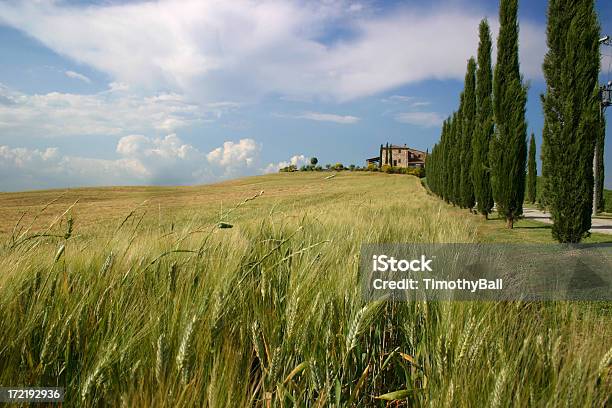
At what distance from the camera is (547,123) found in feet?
32.3

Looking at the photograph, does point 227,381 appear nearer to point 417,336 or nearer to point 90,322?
point 90,322

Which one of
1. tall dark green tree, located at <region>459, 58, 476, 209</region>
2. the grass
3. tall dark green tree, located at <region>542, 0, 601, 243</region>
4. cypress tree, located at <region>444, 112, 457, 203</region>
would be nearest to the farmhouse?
cypress tree, located at <region>444, 112, 457, 203</region>

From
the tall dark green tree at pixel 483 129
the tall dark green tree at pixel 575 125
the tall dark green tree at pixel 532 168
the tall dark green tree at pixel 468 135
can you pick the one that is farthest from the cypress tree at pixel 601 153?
the tall dark green tree at pixel 575 125

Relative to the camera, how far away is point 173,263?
1.84 m

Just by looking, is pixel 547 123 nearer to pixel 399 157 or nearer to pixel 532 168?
pixel 532 168

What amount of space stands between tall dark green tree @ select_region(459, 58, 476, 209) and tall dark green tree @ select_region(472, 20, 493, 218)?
1.93 metres

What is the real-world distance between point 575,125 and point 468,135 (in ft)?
32.9

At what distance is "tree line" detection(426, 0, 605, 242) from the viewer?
8930 mm

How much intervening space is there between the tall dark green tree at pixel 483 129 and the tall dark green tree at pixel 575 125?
5949 millimetres

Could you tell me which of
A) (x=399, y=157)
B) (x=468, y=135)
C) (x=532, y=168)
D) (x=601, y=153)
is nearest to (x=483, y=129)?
(x=468, y=135)

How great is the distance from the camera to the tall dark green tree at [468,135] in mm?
18625

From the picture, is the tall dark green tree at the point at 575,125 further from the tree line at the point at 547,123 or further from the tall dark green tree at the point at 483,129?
the tall dark green tree at the point at 483,129

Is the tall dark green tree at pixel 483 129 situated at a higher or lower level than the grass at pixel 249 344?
higher

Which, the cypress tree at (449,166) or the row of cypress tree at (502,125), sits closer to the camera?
the row of cypress tree at (502,125)
